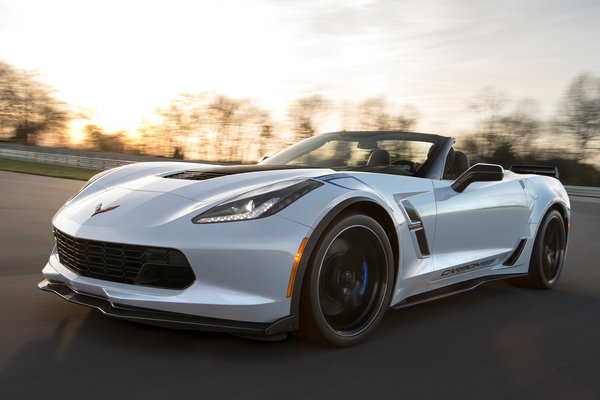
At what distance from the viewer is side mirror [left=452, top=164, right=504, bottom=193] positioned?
3.87 meters

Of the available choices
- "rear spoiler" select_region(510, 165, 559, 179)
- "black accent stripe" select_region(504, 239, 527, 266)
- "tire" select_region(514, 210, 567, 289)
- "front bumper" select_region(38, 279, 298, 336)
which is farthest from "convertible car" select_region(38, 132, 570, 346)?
"rear spoiler" select_region(510, 165, 559, 179)

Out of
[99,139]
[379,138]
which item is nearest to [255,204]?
[379,138]

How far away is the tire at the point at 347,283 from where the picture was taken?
9.41ft

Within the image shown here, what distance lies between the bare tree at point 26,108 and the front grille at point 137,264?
5093 cm

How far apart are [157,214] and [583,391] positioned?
211 cm

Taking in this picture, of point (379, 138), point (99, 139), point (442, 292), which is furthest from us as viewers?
point (99, 139)

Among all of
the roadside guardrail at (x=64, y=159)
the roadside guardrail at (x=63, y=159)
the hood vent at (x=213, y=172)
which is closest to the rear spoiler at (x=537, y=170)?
the hood vent at (x=213, y=172)

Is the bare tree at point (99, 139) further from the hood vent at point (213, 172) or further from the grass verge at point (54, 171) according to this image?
the hood vent at point (213, 172)

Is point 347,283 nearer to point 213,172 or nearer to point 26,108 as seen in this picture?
point 213,172

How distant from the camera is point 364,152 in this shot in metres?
4.27

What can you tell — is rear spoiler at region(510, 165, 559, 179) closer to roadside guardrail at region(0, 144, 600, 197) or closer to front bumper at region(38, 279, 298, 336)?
front bumper at region(38, 279, 298, 336)

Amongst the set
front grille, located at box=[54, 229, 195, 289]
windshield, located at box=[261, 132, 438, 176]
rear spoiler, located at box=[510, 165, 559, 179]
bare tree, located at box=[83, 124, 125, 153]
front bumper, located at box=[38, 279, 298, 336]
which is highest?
windshield, located at box=[261, 132, 438, 176]

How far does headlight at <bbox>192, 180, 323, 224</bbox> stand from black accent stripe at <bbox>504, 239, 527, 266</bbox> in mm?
2358

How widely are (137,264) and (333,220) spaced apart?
98cm
